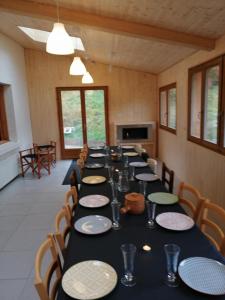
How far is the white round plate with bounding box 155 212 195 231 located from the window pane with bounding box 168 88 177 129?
380cm

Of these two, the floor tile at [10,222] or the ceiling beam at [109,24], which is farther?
the floor tile at [10,222]

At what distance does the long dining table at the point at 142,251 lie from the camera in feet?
3.64

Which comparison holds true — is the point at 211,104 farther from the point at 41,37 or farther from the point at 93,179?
the point at 41,37

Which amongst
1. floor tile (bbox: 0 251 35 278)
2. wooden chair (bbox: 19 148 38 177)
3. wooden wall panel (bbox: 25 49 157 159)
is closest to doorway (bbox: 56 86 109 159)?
wooden wall panel (bbox: 25 49 157 159)

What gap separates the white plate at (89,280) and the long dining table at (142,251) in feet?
0.10

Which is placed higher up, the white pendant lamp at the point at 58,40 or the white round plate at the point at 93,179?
the white pendant lamp at the point at 58,40

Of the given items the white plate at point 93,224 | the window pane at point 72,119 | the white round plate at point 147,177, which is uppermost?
the window pane at point 72,119

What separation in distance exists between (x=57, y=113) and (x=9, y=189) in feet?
9.39

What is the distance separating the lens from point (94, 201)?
6.94 ft

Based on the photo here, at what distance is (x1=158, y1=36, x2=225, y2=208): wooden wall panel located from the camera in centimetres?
310

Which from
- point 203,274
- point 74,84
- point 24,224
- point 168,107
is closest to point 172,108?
point 168,107

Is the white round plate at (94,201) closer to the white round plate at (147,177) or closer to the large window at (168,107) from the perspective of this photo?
the white round plate at (147,177)

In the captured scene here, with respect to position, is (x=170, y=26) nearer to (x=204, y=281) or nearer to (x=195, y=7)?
(x=195, y=7)

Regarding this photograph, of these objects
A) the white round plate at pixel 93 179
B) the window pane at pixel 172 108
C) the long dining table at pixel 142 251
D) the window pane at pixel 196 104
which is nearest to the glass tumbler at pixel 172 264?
the long dining table at pixel 142 251
